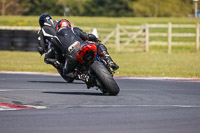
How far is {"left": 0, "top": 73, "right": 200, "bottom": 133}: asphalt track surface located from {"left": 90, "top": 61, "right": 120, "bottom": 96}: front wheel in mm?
183

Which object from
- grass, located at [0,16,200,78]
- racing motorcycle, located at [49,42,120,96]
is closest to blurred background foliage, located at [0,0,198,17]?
grass, located at [0,16,200,78]

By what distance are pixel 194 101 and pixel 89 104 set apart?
2055mm

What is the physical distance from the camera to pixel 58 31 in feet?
37.7

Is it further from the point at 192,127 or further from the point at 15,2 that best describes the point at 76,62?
the point at 15,2

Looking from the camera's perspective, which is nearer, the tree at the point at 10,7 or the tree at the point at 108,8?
the tree at the point at 10,7

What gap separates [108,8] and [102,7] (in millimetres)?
1303

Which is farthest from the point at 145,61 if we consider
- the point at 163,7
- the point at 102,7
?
the point at 102,7

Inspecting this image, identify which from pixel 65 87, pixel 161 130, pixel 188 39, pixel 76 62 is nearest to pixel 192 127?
pixel 161 130

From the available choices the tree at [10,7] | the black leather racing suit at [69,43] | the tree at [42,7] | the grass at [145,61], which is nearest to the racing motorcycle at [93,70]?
the black leather racing suit at [69,43]

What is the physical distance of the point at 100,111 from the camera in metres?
8.41

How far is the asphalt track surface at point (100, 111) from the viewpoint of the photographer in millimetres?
6953

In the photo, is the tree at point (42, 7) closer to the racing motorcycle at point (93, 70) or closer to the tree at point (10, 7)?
the tree at point (10, 7)

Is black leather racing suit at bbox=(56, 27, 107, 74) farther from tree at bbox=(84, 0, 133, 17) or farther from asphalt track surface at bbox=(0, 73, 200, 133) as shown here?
tree at bbox=(84, 0, 133, 17)

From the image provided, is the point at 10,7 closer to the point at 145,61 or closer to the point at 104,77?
the point at 145,61
